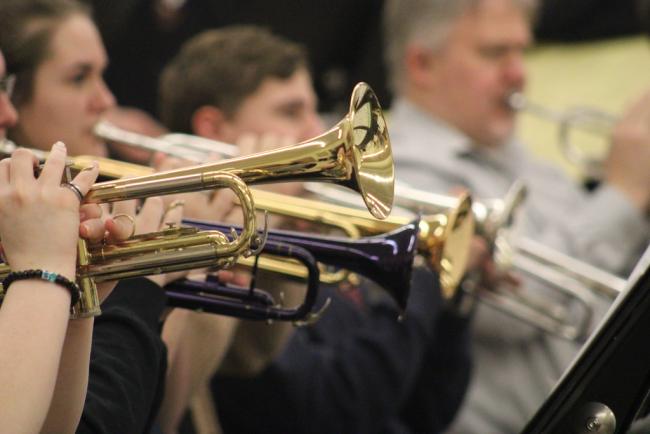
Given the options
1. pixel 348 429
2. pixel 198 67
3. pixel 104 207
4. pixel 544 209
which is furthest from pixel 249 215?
pixel 544 209

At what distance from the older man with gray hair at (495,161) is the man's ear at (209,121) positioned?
543 millimetres

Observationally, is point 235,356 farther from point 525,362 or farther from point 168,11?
point 168,11

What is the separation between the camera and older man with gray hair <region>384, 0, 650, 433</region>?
10.9 feet

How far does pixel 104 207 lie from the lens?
1.87 m

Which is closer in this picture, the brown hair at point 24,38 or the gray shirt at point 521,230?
the brown hair at point 24,38

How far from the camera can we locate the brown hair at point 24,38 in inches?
104

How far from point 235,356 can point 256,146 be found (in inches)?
19.4

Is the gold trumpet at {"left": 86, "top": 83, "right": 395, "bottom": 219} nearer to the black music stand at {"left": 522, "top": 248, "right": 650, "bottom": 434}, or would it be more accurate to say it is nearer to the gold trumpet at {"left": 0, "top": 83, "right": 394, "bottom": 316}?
the gold trumpet at {"left": 0, "top": 83, "right": 394, "bottom": 316}

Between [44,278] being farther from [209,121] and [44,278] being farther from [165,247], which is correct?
[209,121]

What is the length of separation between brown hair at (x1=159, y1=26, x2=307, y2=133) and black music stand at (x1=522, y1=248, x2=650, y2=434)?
1.57 meters

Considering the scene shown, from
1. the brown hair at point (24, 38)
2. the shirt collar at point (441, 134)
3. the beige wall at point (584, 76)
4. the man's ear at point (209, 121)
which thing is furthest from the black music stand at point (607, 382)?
the beige wall at point (584, 76)

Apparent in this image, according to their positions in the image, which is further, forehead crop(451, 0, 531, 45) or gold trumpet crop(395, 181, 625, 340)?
forehead crop(451, 0, 531, 45)

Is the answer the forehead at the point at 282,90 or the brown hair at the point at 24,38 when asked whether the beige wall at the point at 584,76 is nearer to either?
the forehead at the point at 282,90

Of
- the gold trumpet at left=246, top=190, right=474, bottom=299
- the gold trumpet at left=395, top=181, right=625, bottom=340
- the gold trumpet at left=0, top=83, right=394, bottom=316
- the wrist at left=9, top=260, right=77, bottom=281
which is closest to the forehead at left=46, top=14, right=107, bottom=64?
the gold trumpet at left=246, top=190, right=474, bottom=299
